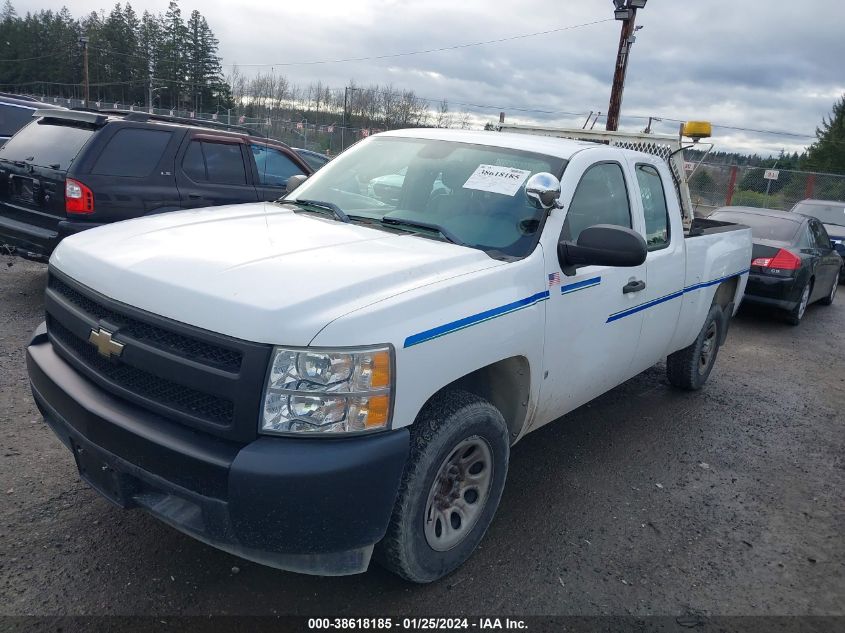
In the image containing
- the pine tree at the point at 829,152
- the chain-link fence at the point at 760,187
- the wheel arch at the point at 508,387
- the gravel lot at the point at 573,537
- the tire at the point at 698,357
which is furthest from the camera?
the pine tree at the point at 829,152

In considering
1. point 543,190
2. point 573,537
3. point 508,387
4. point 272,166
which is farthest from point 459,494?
point 272,166

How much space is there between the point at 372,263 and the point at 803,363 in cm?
650

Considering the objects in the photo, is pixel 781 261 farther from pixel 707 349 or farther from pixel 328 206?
pixel 328 206

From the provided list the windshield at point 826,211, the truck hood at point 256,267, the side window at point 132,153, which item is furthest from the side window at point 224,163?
the windshield at point 826,211

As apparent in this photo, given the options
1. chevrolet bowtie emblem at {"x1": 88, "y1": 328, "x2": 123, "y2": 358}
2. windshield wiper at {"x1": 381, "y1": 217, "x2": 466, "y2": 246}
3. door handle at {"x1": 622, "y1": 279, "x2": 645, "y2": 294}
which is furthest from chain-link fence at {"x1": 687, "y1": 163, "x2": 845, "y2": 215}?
chevrolet bowtie emblem at {"x1": 88, "y1": 328, "x2": 123, "y2": 358}

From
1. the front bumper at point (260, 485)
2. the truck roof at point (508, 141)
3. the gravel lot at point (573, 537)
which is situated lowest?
the gravel lot at point (573, 537)

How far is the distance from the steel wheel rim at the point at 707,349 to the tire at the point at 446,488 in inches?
132

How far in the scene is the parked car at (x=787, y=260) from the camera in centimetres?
890

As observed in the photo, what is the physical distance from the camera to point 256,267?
2.64 metres

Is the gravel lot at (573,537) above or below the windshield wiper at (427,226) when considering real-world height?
below

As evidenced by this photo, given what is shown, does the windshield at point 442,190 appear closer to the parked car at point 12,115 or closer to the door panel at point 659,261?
the door panel at point 659,261

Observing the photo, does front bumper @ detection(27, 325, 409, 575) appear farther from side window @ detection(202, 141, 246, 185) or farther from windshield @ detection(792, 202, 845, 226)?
windshield @ detection(792, 202, 845, 226)

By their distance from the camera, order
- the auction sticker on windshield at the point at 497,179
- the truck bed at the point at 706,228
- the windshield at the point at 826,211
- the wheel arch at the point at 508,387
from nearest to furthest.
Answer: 1. the wheel arch at the point at 508,387
2. the auction sticker on windshield at the point at 497,179
3. the truck bed at the point at 706,228
4. the windshield at the point at 826,211

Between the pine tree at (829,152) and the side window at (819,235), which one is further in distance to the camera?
the pine tree at (829,152)
